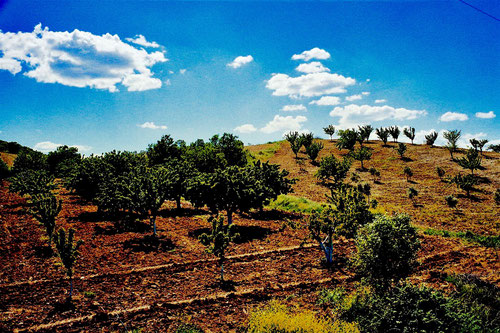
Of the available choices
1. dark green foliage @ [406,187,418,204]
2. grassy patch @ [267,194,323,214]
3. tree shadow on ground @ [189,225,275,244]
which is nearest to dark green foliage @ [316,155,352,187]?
dark green foliage @ [406,187,418,204]

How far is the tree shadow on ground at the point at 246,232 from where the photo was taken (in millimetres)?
18812

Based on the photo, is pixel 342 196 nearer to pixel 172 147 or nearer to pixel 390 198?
pixel 390 198

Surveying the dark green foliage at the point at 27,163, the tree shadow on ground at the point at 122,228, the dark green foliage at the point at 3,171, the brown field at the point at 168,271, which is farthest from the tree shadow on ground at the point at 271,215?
the dark green foliage at the point at 3,171

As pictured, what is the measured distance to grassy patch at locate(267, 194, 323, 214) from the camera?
2883cm

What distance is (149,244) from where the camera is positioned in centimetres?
1684

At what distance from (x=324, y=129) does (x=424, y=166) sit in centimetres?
3695

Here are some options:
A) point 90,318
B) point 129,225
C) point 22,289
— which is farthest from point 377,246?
point 129,225

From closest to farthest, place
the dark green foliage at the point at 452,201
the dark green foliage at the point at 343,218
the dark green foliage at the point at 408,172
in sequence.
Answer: the dark green foliage at the point at 343,218 < the dark green foliage at the point at 452,201 < the dark green foliage at the point at 408,172

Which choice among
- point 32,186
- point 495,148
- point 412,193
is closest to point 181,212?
point 32,186

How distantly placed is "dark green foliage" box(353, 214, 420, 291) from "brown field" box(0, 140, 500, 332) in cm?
270

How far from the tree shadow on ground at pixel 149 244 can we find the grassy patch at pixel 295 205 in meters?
15.5

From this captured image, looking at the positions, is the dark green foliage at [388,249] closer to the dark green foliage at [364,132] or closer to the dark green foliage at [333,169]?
the dark green foliage at [333,169]

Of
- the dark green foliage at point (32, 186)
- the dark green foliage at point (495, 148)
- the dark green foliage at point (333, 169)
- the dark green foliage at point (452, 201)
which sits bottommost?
the dark green foliage at point (452, 201)

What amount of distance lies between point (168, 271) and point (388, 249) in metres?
10.4
